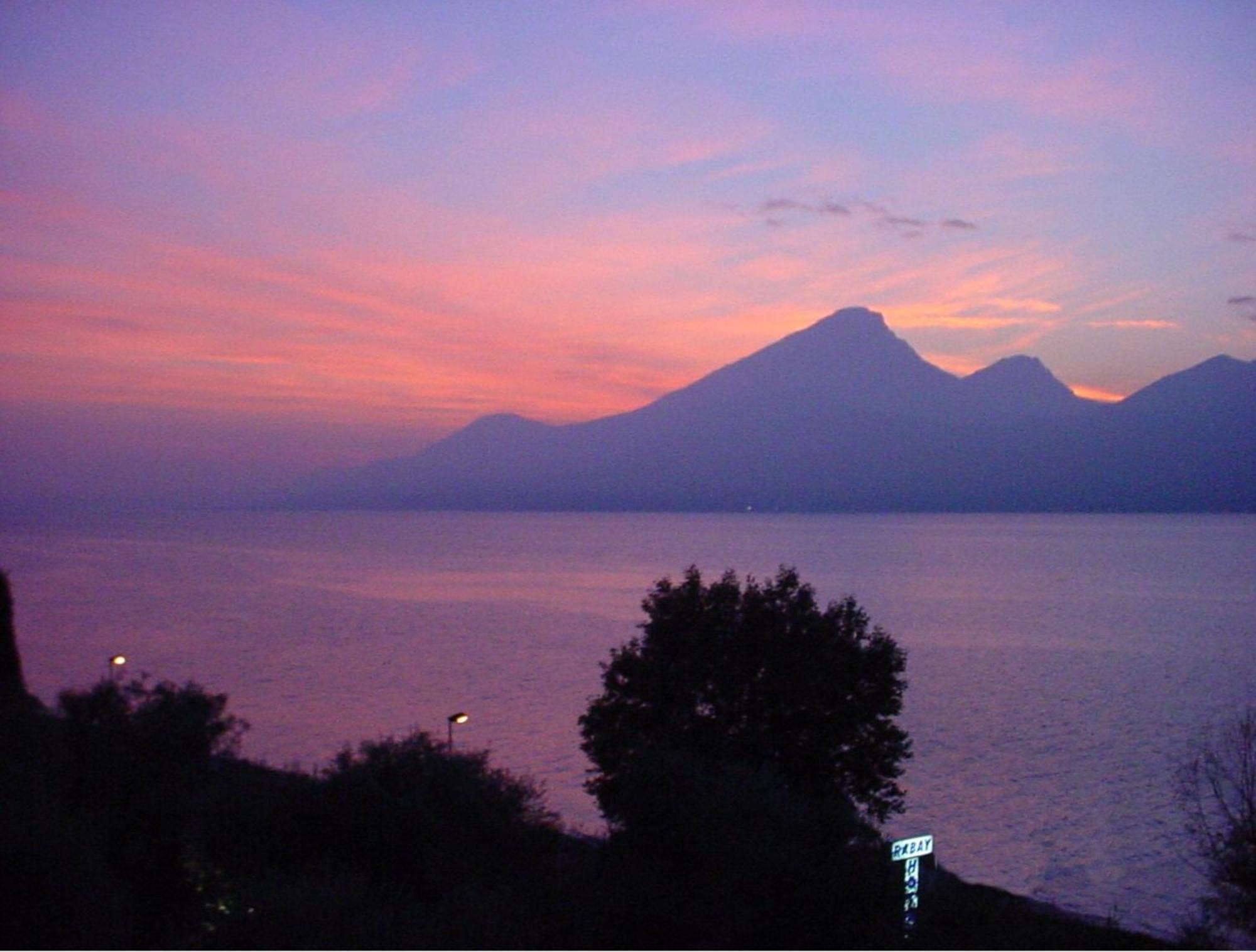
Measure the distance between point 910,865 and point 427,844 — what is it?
16.8 feet

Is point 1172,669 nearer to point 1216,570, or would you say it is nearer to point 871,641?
point 871,641

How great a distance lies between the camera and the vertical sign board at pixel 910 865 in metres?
11.8

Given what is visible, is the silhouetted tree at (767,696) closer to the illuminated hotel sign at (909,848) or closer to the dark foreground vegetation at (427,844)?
the dark foreground vegetation at (427,844)

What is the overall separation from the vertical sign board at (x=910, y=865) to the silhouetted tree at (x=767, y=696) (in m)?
6.99

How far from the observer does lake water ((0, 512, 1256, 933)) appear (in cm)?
2988

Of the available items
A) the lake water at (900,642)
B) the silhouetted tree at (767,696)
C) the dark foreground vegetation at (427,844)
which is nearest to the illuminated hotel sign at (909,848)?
the dark foreground vegetation at (427,844)

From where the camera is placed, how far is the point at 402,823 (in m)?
11.1

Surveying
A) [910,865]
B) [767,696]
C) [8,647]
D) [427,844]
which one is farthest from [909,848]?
[8,647]

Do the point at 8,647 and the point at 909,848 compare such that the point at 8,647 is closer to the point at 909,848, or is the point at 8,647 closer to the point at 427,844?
the point at 427,844

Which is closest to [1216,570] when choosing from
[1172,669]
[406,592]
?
[1172,669]

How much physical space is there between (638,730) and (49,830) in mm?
13052

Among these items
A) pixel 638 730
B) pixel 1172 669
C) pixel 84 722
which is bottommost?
pixel 1172 669

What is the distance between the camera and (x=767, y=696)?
20.4m

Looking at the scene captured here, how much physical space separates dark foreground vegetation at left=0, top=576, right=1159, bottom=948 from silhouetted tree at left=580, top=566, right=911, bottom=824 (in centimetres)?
643
